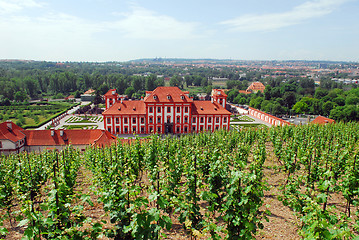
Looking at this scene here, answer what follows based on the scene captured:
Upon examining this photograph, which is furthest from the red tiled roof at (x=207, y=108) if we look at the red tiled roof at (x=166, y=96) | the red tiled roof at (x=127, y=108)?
the red tiled roof at (x=127, y=108)

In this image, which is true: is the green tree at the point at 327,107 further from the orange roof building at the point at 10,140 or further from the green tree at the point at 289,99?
the orange roof building at the point at 10,140

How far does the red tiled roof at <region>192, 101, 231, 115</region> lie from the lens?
151 feet

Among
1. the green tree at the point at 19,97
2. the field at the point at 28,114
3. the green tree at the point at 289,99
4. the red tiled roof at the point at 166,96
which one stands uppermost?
the red tiled roof at the point at 166,96

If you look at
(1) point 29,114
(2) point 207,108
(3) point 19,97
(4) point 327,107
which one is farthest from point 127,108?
(3) point 19,97

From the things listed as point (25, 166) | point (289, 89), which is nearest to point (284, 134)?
point (25, 166)

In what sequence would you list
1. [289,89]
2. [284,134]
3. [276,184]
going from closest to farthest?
[276,184]
[284,134]
[289,89]

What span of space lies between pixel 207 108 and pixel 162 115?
8736 mm

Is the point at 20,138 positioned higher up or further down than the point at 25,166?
further down

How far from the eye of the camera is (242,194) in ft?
24.2

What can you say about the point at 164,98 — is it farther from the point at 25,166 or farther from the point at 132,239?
the point at 132,239

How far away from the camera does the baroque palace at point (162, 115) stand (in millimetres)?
44125

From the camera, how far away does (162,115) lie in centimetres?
4462

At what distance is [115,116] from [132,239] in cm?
3868

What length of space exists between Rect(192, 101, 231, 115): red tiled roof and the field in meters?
34.9
